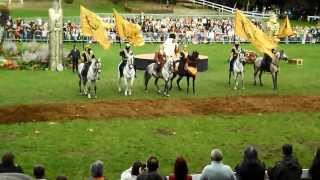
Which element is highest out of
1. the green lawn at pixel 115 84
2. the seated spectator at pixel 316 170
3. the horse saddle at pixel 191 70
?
the horse saddle at pixel 191 70

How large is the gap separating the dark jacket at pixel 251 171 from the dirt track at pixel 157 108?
1111 cm

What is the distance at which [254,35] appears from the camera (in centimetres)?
2791

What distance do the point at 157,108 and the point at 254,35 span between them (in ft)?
21.8

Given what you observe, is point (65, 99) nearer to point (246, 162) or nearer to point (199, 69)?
point (199, 69)

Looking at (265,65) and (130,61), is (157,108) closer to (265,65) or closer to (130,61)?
(130,61)

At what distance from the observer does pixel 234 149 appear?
1855cm

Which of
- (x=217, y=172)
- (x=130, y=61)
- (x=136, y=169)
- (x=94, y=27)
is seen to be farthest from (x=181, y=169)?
(x=94, y=27)

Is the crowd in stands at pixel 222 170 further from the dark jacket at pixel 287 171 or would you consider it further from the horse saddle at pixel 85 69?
the horse saddle at pixel 85 69

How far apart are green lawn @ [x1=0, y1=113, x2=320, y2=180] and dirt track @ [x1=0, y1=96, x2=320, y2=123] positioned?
0.81 metres

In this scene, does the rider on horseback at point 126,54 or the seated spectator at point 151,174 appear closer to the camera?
the seated spectator at point 151,174

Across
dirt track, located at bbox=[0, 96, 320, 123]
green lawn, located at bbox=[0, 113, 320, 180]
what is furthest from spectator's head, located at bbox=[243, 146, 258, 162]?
dirt track, located at bbox=[0, 96, 320, 123]

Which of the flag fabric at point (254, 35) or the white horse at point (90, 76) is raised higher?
the flag fabric at point (254, 35)

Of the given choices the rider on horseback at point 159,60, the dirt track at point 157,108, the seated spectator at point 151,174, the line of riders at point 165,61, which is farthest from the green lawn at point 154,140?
the rider on horseback at point 159,60

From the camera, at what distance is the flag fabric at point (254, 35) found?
2758 cm
